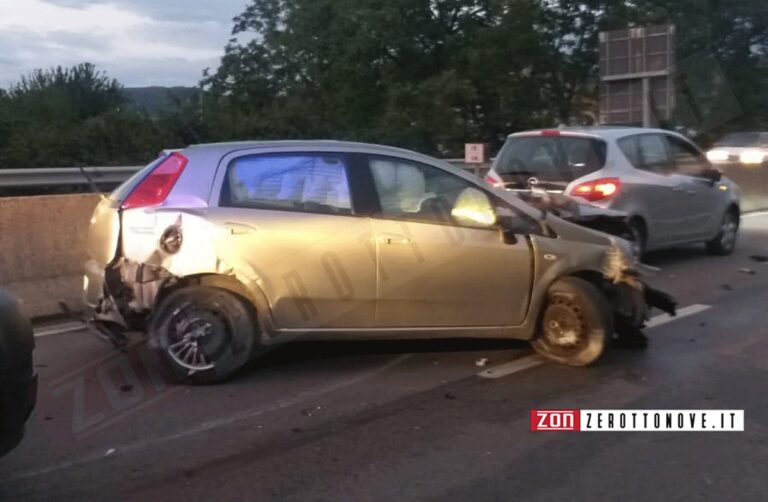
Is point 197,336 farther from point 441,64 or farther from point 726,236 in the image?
point 441,64

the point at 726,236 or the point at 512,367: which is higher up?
the point at 512,367

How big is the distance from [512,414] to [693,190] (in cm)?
695

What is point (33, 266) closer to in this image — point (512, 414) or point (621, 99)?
point (512, 414)

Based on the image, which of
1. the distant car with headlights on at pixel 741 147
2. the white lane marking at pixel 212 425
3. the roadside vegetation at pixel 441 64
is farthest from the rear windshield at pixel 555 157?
the distant car with headlights on at pixel 741 147

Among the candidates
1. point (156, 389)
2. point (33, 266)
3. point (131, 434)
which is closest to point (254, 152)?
point (156, 389)

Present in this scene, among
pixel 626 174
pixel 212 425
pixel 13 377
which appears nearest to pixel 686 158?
pixel 626 174

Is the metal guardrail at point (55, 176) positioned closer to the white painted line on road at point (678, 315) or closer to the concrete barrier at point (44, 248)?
the concrete barrier at point (44, 248)

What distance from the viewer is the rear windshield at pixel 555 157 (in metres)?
11.0

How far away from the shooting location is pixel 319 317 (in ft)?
22.6

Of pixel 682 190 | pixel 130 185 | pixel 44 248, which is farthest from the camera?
pixel 682 190

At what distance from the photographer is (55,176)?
42.7ft

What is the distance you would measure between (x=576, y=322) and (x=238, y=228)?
2.46m

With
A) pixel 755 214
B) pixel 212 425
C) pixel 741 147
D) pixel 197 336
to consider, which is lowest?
pixel 755 214

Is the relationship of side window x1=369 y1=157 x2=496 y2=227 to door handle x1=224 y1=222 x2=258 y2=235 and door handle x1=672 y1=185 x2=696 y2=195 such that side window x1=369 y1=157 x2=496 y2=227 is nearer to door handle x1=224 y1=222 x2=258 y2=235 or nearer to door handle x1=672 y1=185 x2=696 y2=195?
door handle x1=224 y1=222 x2=258 y2=235
